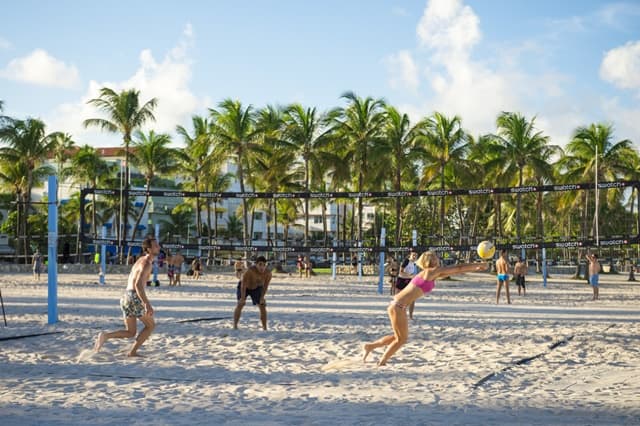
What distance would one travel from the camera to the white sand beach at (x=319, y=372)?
563 cm

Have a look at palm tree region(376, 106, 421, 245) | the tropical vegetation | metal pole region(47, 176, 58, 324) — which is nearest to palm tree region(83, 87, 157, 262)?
the tropical vegetation

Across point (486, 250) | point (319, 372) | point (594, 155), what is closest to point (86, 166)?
point (594, 155)

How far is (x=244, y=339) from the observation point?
9930 millimetres

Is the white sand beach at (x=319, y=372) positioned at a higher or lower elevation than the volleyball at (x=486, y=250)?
lower

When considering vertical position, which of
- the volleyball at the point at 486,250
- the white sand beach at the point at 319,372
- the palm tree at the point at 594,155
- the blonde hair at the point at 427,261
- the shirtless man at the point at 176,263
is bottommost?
the white sand beach at the point at 319,372

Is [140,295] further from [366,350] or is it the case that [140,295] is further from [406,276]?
[406,276]

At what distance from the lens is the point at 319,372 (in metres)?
7.48

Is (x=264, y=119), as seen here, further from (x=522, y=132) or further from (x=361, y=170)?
(x=522, y=132)

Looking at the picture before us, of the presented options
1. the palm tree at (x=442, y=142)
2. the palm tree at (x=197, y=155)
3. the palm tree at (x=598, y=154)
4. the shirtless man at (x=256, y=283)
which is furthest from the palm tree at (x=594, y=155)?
the shirtless man at (x=256, y=283)

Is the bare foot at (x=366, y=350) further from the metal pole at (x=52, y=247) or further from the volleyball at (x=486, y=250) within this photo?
the metal pole at (x=52, y=247)

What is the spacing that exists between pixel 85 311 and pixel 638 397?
10.9 m

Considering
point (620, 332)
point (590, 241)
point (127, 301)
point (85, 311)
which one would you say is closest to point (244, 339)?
point (127, 301)

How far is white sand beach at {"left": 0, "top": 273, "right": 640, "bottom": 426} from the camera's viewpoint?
222 inches

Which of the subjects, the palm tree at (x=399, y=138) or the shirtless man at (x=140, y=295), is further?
the palm tree at (x=399, y=138)
